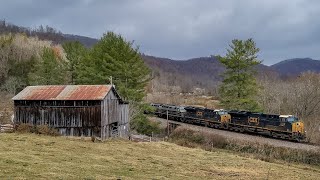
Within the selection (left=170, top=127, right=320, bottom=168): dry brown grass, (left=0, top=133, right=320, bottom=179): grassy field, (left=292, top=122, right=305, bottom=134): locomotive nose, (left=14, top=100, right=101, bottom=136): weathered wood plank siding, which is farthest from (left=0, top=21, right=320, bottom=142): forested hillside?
(left=0, top=133, right=320, bottom=179): grassy field

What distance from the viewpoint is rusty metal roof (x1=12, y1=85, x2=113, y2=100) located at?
46.1 metres

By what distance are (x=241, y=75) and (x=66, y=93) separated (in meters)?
33.7

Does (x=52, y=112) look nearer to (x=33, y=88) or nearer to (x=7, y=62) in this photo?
(x=33, y=88)

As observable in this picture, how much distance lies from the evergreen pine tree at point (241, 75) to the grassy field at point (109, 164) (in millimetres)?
32165

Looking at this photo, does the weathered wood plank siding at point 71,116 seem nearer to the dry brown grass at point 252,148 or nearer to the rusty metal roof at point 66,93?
the rusty metal roof at point 66,93

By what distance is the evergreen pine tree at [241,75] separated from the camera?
2672 inches

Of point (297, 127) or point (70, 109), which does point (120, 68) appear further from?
point (297, 127)

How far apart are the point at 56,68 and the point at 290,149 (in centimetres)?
4917

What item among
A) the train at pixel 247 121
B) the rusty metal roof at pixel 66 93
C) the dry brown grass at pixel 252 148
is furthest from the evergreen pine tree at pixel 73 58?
the rusty metal roof at pixel 66 93

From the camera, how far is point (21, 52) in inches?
3814

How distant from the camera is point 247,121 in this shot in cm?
5875

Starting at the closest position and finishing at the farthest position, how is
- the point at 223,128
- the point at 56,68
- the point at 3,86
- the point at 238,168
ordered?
the point at 238,168, the point at 223,128, the point at 56,68, the point at 3,86

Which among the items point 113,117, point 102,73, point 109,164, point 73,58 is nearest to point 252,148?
point 113,117

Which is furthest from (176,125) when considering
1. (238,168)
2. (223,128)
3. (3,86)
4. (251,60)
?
(3,86)
